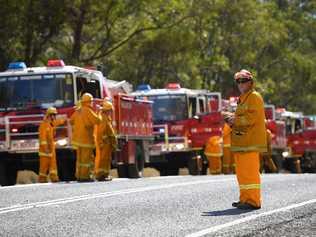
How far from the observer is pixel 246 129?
12.8 metres

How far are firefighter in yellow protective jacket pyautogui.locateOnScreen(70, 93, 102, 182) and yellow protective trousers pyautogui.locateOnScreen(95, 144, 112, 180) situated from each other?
40cm

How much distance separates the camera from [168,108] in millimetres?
31062

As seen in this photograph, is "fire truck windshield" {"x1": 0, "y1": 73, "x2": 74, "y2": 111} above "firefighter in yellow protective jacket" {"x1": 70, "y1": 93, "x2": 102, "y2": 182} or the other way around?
above

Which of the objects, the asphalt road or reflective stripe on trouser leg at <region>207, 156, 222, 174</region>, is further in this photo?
reflective stripe on trouser leg at <region>207, 156, 222, 174</region>

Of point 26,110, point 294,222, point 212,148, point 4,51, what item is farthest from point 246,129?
point 4,51

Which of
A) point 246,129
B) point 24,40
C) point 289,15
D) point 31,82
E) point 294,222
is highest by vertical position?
point 289,15

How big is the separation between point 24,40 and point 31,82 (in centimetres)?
972

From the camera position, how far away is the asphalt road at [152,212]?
10.2 meters

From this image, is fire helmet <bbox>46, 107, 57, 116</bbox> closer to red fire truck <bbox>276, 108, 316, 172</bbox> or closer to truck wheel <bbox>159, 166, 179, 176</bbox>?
truck wheel <bbox>159, 166, 179, 176</bbox>

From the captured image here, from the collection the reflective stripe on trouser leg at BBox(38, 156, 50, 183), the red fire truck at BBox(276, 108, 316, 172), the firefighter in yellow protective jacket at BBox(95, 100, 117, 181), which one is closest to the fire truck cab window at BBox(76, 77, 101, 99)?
the firefighter in yellow protective jacket at BBox(95, 100, 117, 181)

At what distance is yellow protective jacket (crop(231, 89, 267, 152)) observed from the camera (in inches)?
500

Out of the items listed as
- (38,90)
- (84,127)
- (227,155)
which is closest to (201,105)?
(227,155)

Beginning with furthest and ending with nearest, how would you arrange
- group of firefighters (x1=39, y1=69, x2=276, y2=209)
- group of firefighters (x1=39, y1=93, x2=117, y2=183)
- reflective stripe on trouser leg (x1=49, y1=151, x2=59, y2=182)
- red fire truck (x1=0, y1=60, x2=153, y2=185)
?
red fire truck (x1=0, y1=60, x2=153, y2=185) < reflective stripe on trouser leg (x1=49, y1=151, x2=59, y2=182) < group of firefighters (x1=39, y1=93, x2=117, y2=183) < group of firefighters (x1=39, y1=69, x2=276, y2=209)

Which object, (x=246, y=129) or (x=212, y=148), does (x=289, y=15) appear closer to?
(x=212, y=148)
